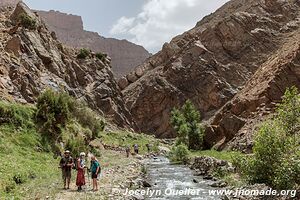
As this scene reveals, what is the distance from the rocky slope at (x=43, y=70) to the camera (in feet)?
152

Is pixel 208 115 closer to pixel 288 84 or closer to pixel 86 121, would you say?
pixel 288 84

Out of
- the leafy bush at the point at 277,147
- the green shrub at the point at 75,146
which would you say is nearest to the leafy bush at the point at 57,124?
the green shrub at the point at 75,146

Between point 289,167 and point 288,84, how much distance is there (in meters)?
39.1

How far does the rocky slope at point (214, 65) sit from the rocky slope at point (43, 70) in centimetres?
1711

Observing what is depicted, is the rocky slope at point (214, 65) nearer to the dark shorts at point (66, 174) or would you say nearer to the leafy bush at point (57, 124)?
the leafy bush at point (57, 124)

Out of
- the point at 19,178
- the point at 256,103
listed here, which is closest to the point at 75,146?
the point at 19,178

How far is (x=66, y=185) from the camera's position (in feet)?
73.6

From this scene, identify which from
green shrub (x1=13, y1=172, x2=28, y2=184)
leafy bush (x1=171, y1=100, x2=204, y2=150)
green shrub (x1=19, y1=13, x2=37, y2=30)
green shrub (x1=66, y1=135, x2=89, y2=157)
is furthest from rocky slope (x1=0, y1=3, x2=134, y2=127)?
leafy bush (x1=171, y1=100, x2=204, y2=150)

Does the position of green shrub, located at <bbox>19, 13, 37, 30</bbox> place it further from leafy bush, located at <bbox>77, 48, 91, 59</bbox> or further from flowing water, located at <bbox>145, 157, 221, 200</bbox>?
flowing water, located at <bbox>145, 157, 221, 200</bbox>

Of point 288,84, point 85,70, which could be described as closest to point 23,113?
point 288,84

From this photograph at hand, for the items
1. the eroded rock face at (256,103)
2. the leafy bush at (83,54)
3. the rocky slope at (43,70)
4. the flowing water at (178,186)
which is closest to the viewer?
the flowing water at (178,186)

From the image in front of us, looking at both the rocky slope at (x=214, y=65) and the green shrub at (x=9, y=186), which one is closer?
the green shrub at (x=9, y=186)

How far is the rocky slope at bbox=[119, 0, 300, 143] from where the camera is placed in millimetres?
104438

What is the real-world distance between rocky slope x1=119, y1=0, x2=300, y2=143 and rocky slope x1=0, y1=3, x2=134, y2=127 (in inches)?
674
